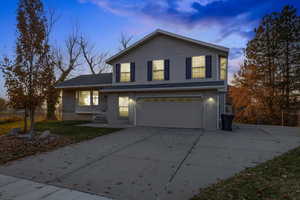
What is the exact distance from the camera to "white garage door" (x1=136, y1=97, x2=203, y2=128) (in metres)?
10.5

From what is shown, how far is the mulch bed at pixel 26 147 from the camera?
5344 millimetres

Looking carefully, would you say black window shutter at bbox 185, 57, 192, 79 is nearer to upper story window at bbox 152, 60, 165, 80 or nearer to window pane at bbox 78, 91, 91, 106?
upper story window at bbox 152, 60, 165, 80

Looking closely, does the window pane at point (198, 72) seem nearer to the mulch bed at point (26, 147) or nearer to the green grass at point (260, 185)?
the green grass at point (260, 185)

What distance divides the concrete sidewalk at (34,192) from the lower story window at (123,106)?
888 cm

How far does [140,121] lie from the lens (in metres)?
11.8

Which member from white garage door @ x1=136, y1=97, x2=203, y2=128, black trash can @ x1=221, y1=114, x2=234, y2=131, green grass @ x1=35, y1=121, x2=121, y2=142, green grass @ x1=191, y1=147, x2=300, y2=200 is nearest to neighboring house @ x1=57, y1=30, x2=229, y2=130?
white garage door @ x1=136, y1=97, x2=203, y2=128

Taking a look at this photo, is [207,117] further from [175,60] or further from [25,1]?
[25,1]

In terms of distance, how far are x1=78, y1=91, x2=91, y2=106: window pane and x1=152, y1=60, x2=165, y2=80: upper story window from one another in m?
6.96

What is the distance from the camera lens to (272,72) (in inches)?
608

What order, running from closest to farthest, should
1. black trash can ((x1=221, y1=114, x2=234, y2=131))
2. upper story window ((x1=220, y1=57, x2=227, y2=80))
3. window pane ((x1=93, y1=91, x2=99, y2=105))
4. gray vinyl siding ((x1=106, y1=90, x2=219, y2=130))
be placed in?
black trash can ((x1=221, y1=114, x2=234, y2=131)) → gray vinyl siding ((x1=106, y1=90, x2=219, y2=130)) → upper story window ((x1=220, y1=57, x2=227, y2=80)) → window pane ((x1=93, y1=91, x2=99, y2=105))

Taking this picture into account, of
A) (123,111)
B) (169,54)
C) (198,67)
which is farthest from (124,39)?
(198,67)

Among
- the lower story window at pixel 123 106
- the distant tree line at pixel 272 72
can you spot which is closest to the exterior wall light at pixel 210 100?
the lower story window at pixel 123 106

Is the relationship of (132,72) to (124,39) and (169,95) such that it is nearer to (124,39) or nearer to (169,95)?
(169,95)

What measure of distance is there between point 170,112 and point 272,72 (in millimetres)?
11668
